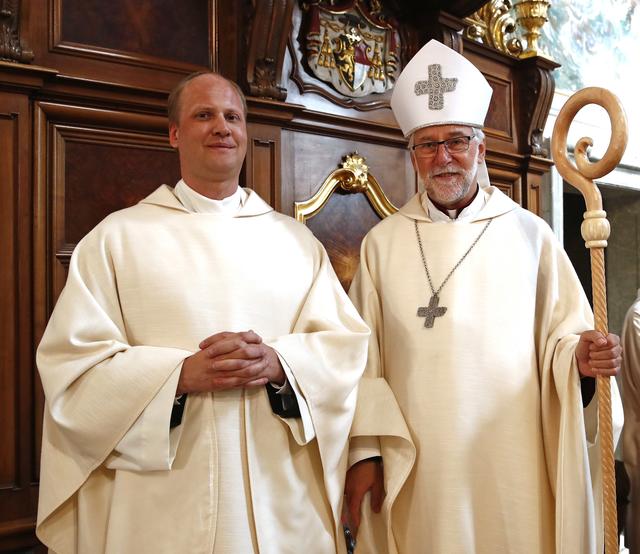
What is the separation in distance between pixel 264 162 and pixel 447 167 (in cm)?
96

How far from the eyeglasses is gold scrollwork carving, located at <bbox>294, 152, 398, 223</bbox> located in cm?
91

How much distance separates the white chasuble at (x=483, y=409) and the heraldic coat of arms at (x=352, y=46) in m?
1.39

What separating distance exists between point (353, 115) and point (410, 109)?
96 cm

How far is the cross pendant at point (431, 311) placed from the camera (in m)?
2.93

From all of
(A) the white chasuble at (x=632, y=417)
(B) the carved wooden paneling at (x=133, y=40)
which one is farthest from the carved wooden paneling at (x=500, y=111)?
(B) the carved wooden paneling at (x=133, y=40)

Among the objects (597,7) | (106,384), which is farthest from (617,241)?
(106,384)

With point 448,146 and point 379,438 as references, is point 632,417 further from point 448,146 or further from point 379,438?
point 448,146

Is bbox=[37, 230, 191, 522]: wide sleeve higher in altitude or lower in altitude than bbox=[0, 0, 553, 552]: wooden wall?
lower

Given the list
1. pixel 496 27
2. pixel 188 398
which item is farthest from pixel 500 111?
pixel 188 398

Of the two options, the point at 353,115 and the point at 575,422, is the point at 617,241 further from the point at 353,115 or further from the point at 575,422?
the point at 575,422

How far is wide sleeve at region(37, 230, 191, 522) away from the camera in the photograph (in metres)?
2.36

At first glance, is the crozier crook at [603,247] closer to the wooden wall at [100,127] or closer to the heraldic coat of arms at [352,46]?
the wooden wall at [100,127]

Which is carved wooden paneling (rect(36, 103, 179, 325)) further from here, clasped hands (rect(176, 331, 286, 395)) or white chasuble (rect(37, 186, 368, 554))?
clasped hands (rect(176, 331, 286, 395))

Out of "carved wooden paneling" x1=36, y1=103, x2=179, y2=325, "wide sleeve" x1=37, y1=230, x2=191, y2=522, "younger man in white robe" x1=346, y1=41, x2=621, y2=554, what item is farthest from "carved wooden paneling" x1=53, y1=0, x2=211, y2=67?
"wide sleeve" x1=37, y1=230, x2=191, y2=522
